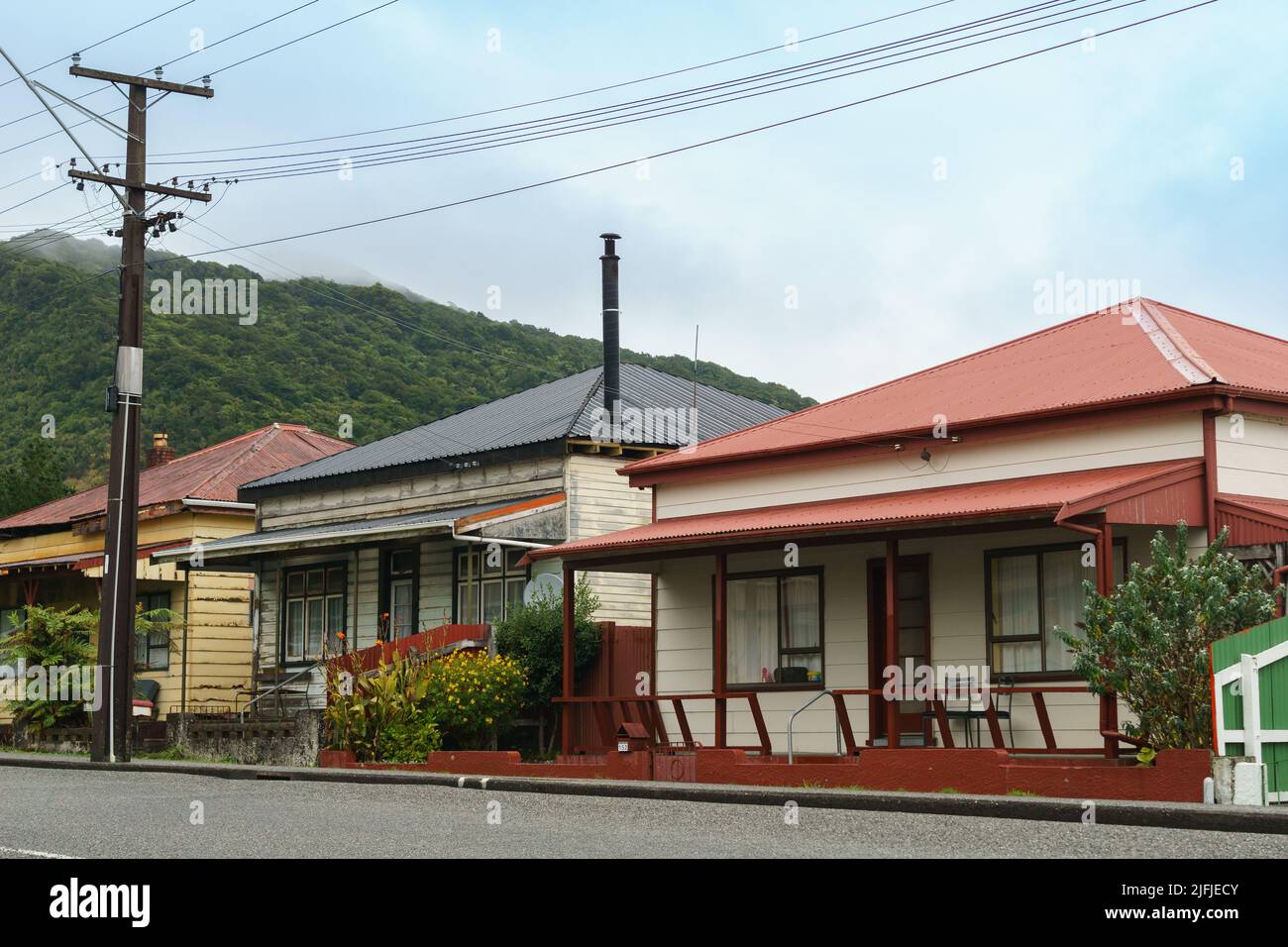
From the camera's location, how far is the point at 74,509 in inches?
1519

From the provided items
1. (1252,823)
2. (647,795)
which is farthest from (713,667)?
(1252,823)

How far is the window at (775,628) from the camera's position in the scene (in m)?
20.9

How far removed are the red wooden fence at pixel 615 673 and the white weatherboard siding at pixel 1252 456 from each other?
835 cm

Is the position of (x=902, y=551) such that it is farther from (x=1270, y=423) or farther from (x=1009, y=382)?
(x=1270, y=423)

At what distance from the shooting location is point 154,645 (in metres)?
33.9

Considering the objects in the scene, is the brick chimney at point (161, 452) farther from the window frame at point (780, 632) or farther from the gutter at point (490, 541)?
the window frame at point (780, 632)

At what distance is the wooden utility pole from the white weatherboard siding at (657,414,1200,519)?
24.8 feet

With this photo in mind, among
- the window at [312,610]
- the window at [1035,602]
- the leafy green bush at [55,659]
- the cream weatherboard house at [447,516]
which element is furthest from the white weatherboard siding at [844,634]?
the leafy green bush at [55,659]

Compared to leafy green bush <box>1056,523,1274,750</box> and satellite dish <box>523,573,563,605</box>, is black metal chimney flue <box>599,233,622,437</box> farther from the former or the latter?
leafy green bush <box>1056,523,1274,750</box>

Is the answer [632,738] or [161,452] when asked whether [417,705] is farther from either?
[161,452]

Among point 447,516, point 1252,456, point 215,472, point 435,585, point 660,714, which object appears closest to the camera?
point 1252,456

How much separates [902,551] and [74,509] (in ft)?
80.1

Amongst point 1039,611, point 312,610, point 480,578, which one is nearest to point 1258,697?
point 1039,611

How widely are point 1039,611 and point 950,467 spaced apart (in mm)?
2195
